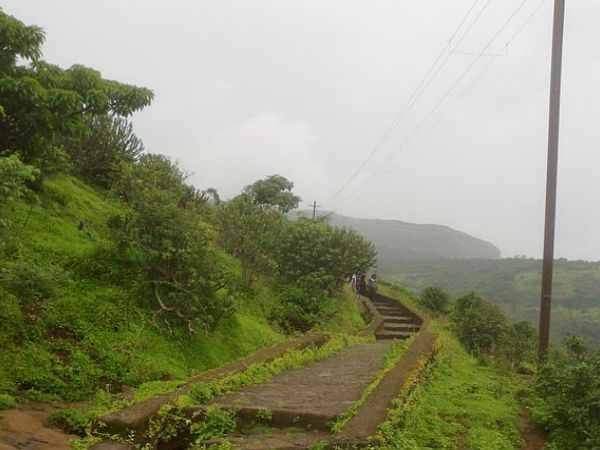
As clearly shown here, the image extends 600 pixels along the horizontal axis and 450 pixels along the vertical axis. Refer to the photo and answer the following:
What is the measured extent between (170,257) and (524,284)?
7741 cm

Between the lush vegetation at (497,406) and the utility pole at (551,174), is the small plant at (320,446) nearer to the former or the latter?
the lush vegetation at (497,406)

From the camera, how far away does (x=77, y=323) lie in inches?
267

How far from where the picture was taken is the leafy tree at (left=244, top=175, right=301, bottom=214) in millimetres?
33562

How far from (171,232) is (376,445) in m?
5.25

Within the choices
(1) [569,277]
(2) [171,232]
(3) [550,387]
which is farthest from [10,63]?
(1) [569,277]

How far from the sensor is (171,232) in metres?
8.29

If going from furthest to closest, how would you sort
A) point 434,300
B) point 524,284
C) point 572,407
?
point 524,284 → point 434,300 → point 572,407

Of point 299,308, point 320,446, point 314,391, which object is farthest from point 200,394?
point 299,308

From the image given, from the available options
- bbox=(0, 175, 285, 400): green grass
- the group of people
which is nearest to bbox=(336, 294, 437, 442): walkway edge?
bbox=(0, 175, 285, 400): green grass

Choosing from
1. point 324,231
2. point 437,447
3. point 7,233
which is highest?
point 324,231

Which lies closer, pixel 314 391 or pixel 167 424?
pixel 167 424

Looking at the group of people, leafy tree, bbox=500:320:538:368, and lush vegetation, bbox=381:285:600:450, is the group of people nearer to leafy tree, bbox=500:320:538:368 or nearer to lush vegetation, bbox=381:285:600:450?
leafy tree, bbox=500:320:538:368

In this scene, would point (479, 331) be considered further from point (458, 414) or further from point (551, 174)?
point (458, 414)

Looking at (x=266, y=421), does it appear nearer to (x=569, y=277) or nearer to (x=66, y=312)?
(x=66, y=312)
